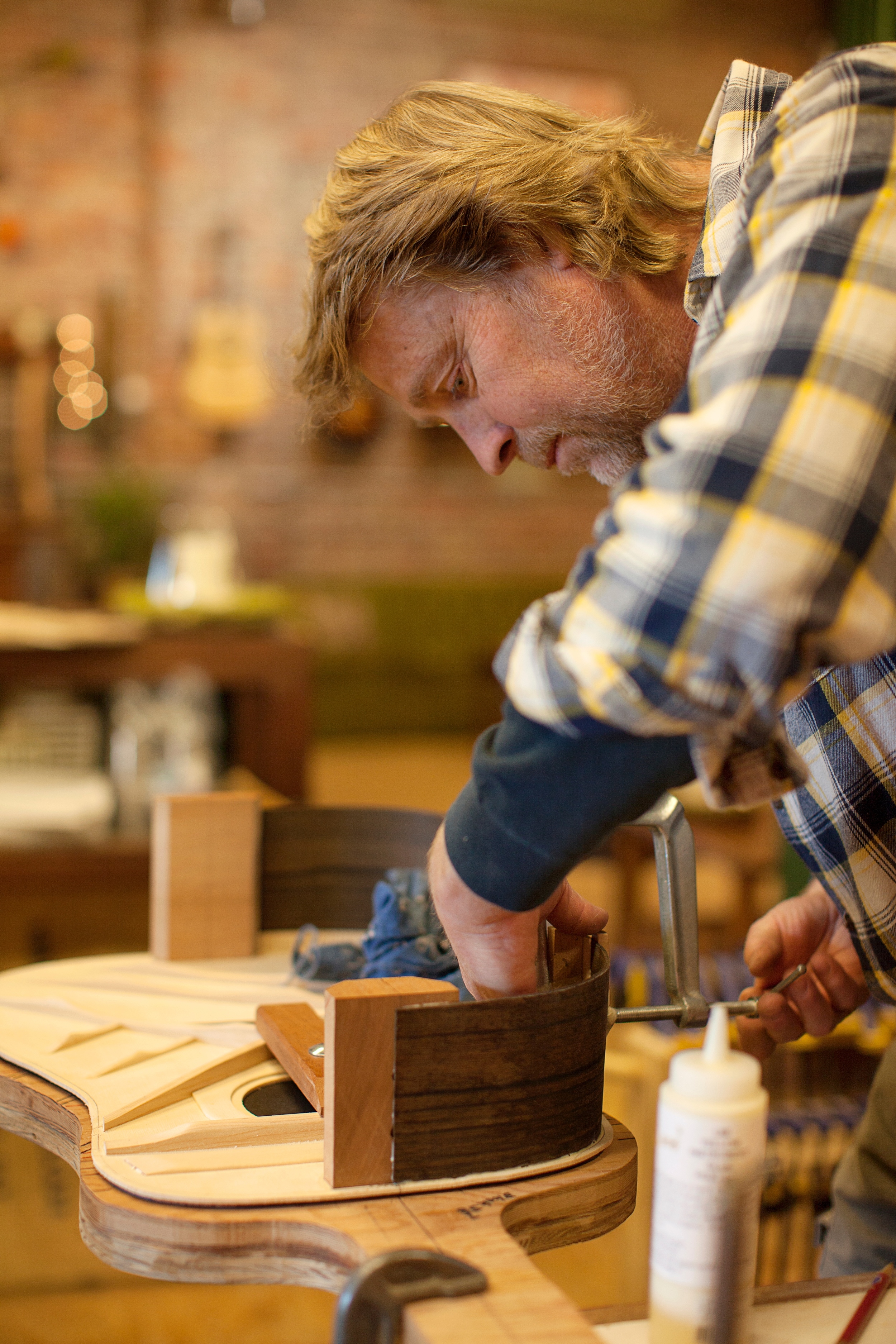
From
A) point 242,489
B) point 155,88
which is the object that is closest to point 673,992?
point 242,489

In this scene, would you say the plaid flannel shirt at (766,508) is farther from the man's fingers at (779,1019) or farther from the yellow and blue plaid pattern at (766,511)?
the man's fingers at (779,1019)

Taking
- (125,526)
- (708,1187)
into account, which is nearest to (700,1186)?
(708,1187)

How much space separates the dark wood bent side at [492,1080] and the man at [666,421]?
4 cm

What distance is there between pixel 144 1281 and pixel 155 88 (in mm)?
5367

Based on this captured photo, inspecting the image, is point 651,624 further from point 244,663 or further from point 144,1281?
point 244,663

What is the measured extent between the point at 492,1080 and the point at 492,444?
56 cm

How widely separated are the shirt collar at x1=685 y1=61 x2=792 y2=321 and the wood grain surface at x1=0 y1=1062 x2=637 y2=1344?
582 mm

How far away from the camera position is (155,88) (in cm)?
584

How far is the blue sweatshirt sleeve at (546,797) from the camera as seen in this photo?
65 centimetres

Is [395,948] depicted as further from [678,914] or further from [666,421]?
[666,421]

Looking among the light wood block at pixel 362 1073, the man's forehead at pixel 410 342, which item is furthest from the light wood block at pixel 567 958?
the man's forehead at pixel 410 342

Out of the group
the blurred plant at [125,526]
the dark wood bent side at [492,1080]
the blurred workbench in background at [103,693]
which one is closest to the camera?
the dark wood bent side at [492,1080]

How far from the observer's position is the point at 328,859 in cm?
128

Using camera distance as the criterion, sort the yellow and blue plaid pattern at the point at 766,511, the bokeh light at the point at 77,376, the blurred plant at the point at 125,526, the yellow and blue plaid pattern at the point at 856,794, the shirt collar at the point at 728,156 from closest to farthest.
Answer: the yellow and blue plaid pattern at the point at 766,511 < the shirt collar at the point at 728,156 < the yellow and blue plaid pattern at the point at 856,794 < the blurred plant at the point at 125,526 < the bokeh light at the point at 77,376
